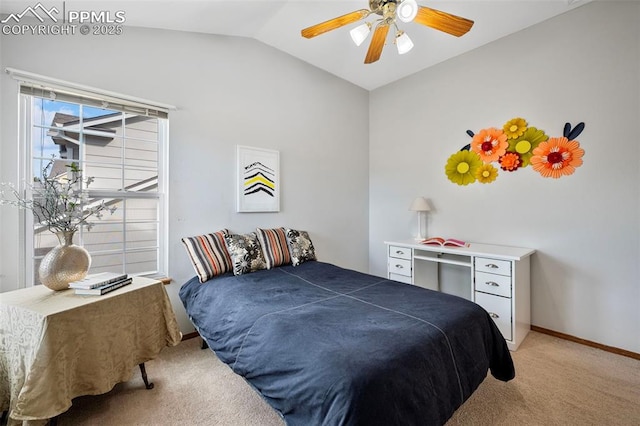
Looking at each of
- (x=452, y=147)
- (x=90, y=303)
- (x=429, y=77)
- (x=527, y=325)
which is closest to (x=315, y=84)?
(x=429, y=77)

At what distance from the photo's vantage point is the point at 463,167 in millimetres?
3285

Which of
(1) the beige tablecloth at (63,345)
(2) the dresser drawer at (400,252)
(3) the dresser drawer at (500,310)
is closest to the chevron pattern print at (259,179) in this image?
(1) the beige tablecloth at (63,345)

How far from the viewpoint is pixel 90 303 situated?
1529mm

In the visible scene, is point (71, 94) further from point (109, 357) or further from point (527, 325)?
point (527, 325)

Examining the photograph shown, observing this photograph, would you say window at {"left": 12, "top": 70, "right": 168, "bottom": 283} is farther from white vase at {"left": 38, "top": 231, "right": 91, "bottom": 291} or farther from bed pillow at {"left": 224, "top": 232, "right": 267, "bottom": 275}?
Result: bed pillow at {"left": 224, "top": 232, "right": 267, "bottom": 275}

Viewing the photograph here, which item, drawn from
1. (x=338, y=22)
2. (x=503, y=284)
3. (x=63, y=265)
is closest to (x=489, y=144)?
(x=503, y=284)

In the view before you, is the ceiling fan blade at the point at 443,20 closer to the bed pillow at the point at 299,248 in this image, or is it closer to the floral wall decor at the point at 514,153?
the floral wall decor at the point at 514,153

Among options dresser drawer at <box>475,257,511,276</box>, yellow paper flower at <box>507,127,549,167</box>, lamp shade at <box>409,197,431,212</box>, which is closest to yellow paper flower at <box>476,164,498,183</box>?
yellow paper flower at <box>507,127,549,167</box>

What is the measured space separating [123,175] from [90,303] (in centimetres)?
130

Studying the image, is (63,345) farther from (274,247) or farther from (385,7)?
(385,7)

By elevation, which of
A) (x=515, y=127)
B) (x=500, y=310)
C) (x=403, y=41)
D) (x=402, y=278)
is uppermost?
(x=403, y=41)

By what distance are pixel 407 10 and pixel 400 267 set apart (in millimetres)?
2539

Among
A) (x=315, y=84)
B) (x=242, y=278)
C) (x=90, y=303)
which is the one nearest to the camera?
(x=90, y=303)

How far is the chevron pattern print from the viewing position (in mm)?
3021
